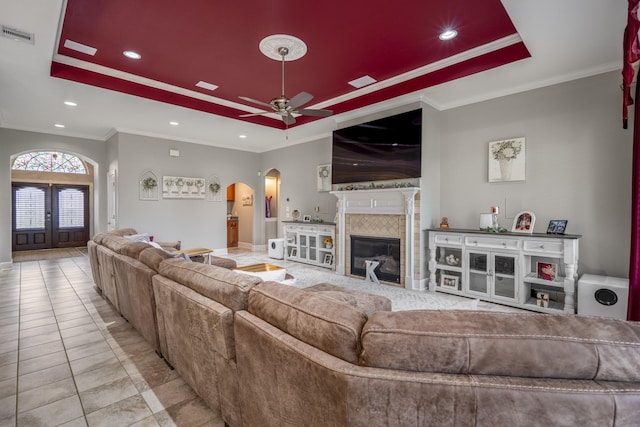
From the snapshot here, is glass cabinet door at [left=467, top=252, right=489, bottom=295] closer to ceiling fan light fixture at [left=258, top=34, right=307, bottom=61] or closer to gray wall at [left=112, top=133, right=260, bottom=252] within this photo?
ceiling fan light fixture at [left=258, top=34, right=307, bottom=61]

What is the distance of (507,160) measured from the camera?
4.32m

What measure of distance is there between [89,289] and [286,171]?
481 cm

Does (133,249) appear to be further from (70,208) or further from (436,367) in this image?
(70,208)

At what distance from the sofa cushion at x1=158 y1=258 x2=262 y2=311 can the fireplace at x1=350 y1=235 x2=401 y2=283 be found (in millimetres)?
3589

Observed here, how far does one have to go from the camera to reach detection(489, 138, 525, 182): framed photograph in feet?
13.8

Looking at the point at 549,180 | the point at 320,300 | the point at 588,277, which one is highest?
the point at 549,180

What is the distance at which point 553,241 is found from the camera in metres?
3.61

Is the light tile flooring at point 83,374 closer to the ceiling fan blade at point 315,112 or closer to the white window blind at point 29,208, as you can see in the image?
the ceiling fan blade at point 315,112

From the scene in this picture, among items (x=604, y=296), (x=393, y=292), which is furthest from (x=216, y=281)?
(x=604, y=296)

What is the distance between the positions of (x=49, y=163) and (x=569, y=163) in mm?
12070

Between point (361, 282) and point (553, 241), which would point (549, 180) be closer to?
point (553, 241)

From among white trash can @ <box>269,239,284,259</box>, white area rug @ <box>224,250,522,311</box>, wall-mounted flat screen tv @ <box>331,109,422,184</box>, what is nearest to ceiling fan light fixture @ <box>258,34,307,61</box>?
wall-mounted flat screen tv @ <box>331,109,422,184</box>

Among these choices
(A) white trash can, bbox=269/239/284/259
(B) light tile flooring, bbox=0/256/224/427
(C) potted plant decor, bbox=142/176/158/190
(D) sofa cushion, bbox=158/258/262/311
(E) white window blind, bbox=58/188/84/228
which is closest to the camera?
(D) sofa cushion, bbox=158/258/262/311

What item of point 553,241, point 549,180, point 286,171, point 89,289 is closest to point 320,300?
point 553,241
